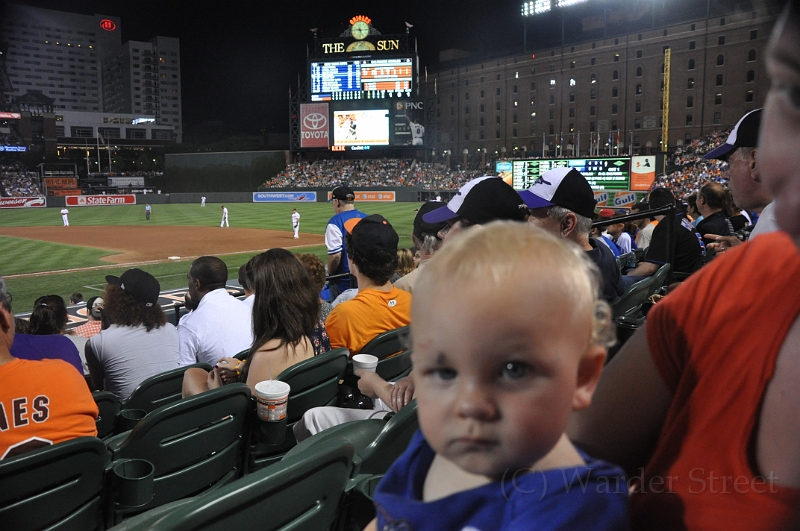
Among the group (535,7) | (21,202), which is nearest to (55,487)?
(21,202)

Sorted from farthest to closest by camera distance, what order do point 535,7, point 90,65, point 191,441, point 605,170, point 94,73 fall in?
point 94,73 → point 90,65 → point 535,7 → point 605,170 → point 191,441

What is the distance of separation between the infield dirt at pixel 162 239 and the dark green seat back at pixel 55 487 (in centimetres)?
1745

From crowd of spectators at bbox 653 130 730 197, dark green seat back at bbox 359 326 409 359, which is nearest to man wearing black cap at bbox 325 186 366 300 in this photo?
dark green seat back at bbox 359 326 409 359

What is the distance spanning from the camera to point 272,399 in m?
2.73

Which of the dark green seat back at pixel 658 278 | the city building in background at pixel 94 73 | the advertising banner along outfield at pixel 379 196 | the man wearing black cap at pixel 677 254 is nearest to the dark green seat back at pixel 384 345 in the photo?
the dark green seat back at pixel 658 278

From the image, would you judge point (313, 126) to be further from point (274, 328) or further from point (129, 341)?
point (274, 328)

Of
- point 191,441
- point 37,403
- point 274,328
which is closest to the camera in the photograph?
point 37,403

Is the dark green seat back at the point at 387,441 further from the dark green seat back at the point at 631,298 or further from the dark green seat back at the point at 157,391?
the dark green seat back at the point at 157,391

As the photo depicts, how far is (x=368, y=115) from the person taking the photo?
63312 millimetres

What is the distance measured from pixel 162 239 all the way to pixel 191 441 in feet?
80.0

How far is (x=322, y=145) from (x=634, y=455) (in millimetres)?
66136

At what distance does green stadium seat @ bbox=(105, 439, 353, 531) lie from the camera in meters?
1.28

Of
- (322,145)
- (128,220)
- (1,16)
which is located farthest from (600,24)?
(1,16)

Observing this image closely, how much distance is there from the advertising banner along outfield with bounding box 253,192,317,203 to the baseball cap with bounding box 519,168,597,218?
160 ft
